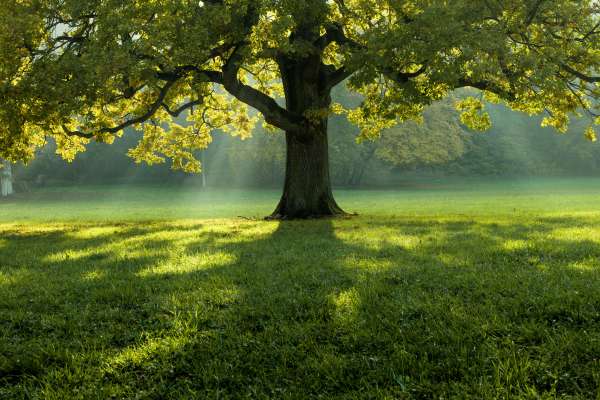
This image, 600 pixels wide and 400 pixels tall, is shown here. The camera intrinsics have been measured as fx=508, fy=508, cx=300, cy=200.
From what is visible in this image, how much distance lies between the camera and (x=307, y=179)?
20.6 m

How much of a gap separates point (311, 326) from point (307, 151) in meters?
15.2

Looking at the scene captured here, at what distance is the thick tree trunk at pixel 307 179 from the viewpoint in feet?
67.6

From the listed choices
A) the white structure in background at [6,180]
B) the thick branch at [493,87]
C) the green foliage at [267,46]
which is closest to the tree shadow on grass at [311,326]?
the green foliage at [267,46]

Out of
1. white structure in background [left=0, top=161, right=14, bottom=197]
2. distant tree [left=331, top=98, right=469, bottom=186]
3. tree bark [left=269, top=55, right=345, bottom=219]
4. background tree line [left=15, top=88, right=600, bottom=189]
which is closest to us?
tree bark [left=269, top=55, right=345, bottom=219]

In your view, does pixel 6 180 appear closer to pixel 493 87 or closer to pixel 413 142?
pixel 413 142

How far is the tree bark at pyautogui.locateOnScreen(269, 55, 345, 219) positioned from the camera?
20.5m

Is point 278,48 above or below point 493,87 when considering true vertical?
above

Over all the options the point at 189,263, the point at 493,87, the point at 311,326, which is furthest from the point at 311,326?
the point at 493,87

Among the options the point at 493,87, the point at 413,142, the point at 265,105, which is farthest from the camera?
the point at 413,142

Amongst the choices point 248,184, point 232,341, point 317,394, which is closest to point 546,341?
point 317,394

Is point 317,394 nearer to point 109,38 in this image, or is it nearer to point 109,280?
point 109,280

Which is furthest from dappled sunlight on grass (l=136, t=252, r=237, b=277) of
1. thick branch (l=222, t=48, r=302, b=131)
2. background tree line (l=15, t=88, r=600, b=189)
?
background tree line (l=15, t=88, r=600, b=189)

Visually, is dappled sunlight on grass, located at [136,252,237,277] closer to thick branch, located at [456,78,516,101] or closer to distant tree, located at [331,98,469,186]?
thick branch, located at [456,78,516,101]

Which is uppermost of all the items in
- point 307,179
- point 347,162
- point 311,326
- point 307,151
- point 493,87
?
point 493,87
